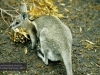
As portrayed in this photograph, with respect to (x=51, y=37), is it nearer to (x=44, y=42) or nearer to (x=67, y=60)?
(x=44, y=42)

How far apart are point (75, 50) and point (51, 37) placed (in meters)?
1.10

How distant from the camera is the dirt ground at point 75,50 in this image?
5199mm

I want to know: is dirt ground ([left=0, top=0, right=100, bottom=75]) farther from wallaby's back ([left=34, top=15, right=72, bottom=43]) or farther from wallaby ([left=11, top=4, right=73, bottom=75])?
wallaby's back ([left=34, top=15, right=72, bottom=43])

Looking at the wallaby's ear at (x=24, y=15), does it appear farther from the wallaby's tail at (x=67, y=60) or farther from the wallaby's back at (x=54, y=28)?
the wallaby's tail at (x=67, y=60)

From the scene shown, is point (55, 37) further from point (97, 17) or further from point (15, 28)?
point (97, 17)

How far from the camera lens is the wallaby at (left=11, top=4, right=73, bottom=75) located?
15.4 feet

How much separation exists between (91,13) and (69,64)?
368cm

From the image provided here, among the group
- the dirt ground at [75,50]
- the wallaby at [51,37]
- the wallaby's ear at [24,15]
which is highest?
the wallaby's ear at [24,15]

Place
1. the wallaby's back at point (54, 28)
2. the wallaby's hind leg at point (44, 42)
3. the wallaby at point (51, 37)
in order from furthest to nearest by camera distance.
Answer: the wallaby's hind leg at point (44, 42) → the wallaby's back at point (54, 28) → the wallaby at point (51, 37)

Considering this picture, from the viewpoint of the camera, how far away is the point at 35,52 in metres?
5.75

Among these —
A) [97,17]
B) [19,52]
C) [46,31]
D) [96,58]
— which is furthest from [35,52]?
[97,17]

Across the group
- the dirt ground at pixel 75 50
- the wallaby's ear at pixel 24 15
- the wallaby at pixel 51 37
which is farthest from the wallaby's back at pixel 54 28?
the dirt ground at pixel 75 50

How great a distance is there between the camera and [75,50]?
19.3ft

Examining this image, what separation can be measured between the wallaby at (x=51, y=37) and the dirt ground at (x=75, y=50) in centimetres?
24
